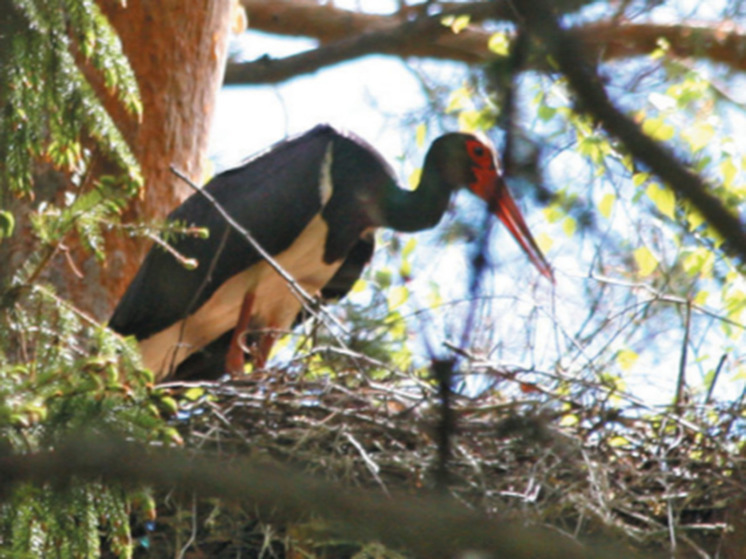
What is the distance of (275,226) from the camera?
469 cm

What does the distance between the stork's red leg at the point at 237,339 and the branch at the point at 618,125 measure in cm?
378

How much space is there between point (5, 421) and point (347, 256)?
317cm

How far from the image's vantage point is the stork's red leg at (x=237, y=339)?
4.75 metres

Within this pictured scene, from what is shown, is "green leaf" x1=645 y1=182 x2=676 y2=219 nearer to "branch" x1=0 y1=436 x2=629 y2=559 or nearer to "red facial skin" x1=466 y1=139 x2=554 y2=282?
"red facial skin" x1=466 y1=139 x2=554 y2=282

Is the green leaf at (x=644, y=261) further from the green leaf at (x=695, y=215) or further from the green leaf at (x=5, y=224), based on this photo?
the green leaf at (x=5, y=224)

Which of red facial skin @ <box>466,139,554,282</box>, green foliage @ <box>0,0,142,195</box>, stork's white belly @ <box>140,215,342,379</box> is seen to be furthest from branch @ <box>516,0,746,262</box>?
stork's white belly @ <box>140,215,342,379</box>

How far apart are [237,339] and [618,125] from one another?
385 centimetres

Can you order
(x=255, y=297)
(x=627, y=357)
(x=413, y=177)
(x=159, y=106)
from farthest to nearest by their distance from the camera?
(x=413, y=177) → (x=255, y=297) → (x=159, y=106) → (x=627, y=357)

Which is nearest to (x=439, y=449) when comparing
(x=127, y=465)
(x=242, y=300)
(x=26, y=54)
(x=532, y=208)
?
A: (x=127, y=465)

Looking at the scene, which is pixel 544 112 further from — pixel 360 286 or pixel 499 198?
pixel 360 286

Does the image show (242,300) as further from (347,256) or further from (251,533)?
(251,533)

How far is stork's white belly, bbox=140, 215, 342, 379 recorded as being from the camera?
15.8 ft

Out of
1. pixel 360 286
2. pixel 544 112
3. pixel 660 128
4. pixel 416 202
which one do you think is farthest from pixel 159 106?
pixel 544 112

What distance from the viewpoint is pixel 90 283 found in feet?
13.9
